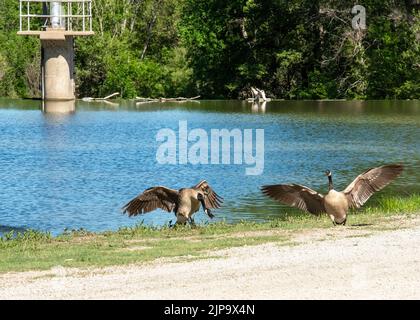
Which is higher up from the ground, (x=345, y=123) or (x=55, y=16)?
(x=55, y=16)

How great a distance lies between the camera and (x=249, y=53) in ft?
224

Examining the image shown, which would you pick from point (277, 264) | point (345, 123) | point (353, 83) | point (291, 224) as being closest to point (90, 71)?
point (353, 83)

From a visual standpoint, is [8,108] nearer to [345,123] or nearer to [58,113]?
[58,113]

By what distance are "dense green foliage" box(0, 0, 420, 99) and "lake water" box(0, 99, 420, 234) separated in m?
5.58

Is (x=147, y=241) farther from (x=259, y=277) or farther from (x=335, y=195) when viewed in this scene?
(x=259, y=277)

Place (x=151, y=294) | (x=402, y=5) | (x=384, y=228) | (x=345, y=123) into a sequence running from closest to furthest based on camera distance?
(x=151, y=294) < (x=384, y=228) < (x=345, y=123) < (x=402, y=5)

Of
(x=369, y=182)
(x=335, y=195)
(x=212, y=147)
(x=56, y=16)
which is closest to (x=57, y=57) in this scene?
(x=56, y=16)

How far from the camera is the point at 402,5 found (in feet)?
209

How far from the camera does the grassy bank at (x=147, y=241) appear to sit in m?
13.2

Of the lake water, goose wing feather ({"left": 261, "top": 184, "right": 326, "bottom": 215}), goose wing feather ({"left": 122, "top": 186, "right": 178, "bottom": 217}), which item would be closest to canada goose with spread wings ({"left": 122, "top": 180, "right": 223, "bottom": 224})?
goose wing feather ({"left": 122, "top": 186, "right": 178, "bottom": 217})

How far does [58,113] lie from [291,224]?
3754cm
